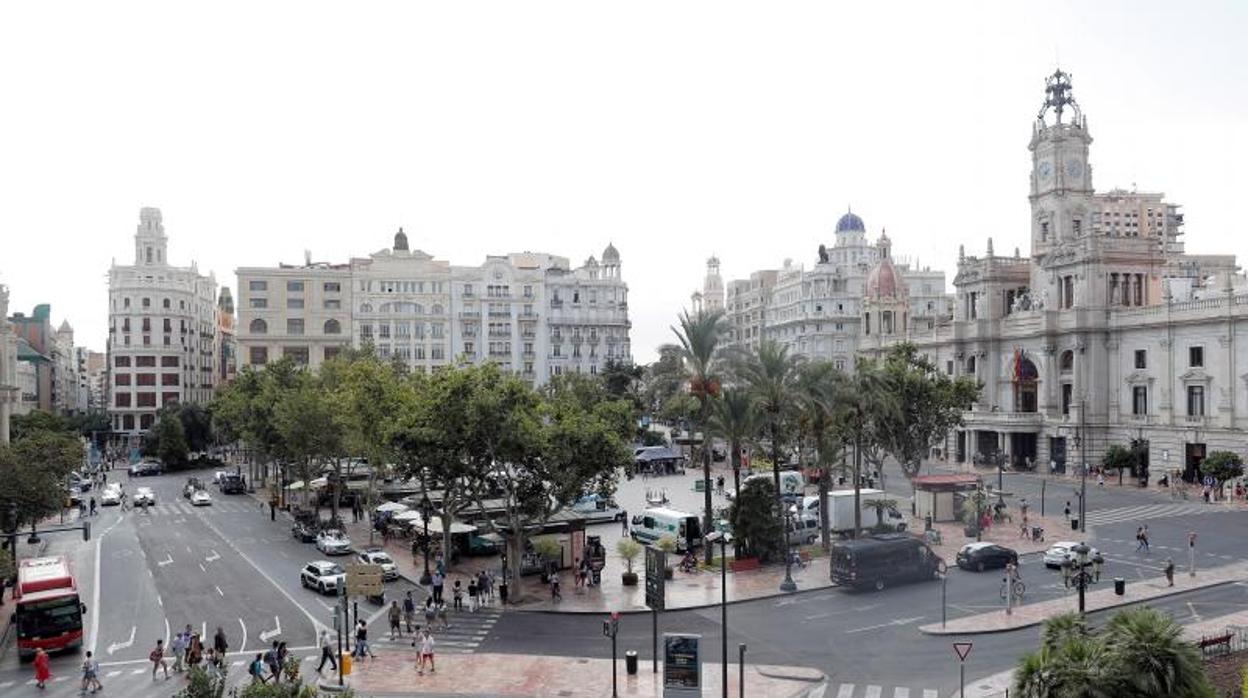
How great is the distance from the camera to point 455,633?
1412 inches

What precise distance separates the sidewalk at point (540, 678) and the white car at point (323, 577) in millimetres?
10646

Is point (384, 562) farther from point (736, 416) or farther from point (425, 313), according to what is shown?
point (425, 313)

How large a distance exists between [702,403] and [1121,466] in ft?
150

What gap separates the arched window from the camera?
287 feet

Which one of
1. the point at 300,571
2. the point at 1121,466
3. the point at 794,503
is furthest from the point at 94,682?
the point at 1121,466

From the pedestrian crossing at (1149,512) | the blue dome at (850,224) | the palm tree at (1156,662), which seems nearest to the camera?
the palm tree at (1156,662)

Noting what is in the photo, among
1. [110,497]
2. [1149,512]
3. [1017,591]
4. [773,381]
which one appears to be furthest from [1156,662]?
[110,497]

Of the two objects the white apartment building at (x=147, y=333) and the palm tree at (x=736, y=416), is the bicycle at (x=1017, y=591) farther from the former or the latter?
the white apartment building at (x=147, y=333)

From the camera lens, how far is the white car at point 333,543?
2025 inches

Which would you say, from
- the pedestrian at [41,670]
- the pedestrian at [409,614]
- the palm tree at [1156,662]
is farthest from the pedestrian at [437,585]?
the palm tree at [1156,662]

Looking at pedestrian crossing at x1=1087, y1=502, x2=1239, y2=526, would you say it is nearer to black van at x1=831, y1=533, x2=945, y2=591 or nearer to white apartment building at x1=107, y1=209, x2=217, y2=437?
black van at x1=831, y1=533, x2=945, y2=591

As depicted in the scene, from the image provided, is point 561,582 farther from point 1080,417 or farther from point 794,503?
point 1080,417

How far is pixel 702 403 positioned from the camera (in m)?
47.3

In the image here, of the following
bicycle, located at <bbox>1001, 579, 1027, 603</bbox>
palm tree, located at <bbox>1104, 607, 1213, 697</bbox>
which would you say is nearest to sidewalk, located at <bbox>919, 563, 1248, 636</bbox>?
bicycle, located at <bbox>1001, 579, 1027, 603</bbox>
